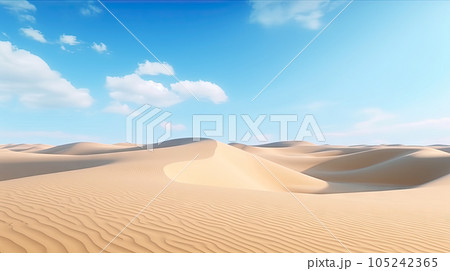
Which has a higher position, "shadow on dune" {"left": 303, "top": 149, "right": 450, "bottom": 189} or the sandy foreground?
the sandy foreground

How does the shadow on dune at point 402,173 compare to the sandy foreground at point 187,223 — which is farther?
the shadow on dune at point 402,173

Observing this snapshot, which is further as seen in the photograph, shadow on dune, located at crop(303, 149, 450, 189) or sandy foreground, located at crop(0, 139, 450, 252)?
shadow on dune, located at crop(303, 149, 450, 189)

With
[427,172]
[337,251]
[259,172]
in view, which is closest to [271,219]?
[337,251]

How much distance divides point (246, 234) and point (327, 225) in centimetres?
166

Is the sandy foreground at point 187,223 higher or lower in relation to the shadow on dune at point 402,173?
higher

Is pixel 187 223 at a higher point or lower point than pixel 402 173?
higher

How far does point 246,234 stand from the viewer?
3.89 m

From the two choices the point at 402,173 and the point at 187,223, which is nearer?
the point at 187,223

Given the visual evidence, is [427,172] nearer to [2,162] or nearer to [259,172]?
[259,172]

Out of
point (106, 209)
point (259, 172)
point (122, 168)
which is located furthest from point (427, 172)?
point (106, 209)
